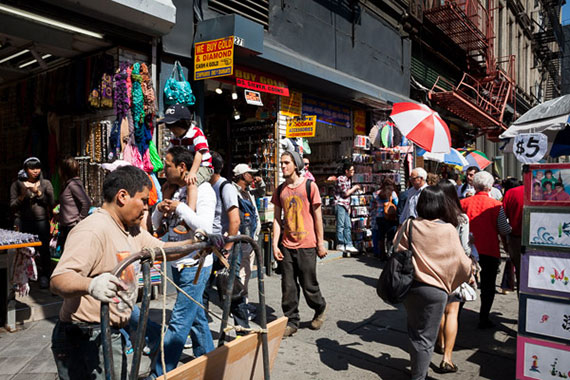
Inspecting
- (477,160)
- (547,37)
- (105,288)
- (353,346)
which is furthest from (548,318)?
(547,37)

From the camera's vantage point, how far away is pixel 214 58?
717 centimetres

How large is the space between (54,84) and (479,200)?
23.3 ft

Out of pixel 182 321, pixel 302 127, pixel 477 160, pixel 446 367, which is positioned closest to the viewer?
pixel 182 321

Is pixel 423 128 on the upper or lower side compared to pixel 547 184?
upper

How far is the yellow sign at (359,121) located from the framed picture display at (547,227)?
8975 millimetres

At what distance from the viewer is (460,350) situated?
186 inches

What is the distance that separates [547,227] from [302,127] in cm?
639

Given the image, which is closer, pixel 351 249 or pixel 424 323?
pixel 424 323

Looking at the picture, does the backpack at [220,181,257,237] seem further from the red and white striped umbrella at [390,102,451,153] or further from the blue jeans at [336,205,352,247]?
the blue jeans at [336,205,352,247]

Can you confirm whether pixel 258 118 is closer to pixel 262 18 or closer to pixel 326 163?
pixel 262 18

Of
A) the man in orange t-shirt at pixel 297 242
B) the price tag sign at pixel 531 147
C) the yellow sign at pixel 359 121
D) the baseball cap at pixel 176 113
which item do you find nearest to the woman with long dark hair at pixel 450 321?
the price tag sign at pixel 531 147

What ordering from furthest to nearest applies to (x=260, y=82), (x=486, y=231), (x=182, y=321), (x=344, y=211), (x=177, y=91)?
(x=344, y=211)
(x=260, y=82)
(x=177, y=91)
(x=486, y=231)
(x=182, y=321)

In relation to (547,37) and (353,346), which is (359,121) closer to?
(353,346)

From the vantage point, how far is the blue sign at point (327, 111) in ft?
35.2
